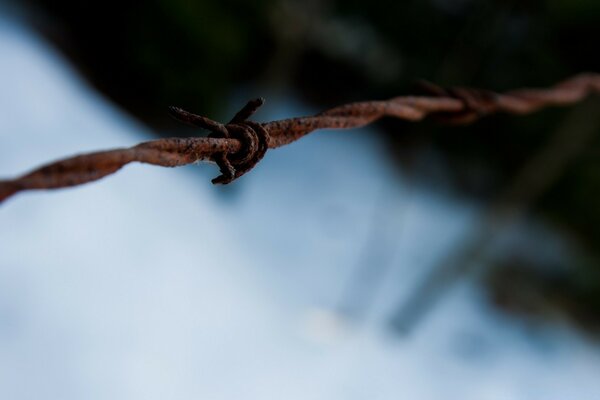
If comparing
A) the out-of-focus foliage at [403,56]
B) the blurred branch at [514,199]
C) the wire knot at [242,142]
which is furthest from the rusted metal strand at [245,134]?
the out-of-focus foliage at [403,56]

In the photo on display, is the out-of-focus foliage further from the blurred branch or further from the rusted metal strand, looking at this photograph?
the rusted metal strand

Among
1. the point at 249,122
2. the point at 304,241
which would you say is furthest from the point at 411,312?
the point at 249,122

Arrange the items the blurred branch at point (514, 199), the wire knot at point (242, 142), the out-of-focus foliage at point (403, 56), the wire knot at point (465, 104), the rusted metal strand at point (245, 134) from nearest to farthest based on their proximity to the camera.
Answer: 1. the rusted metal strand at point (245, 134)
2. the wire knot at point (242, 142)
3. the wire knot at point (465, 104)
4. the blurred branch at point (514, 199)
5. the out-of-focus foliage at point (403, 56)

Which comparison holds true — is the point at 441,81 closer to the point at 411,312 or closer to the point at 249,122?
the point at 411,312

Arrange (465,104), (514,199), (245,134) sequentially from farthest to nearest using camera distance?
(514,199), (465,104), (245,134)

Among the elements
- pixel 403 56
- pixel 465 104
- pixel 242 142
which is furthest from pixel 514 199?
pixel 242 142

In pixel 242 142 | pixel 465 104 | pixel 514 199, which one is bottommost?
pixel 242 142

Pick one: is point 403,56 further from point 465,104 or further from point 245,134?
point 245,134

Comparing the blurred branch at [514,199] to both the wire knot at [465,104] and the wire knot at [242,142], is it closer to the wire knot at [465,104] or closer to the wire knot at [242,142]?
the wire knot at [465,104]

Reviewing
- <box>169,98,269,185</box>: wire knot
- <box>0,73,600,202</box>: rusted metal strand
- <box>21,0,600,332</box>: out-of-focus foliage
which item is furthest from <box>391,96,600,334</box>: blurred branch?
<box>169,98,269,185</box>: wire knot
